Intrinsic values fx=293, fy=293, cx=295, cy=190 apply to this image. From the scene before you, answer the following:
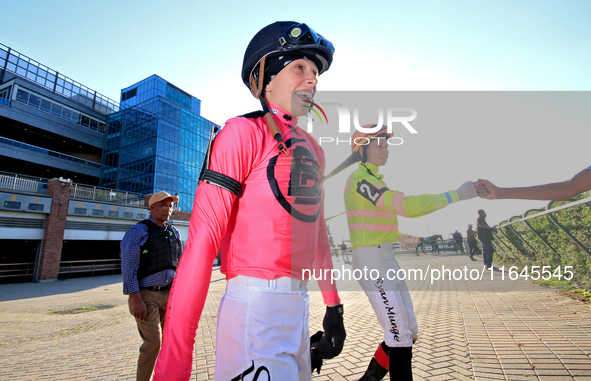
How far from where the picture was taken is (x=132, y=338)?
5.61 meters

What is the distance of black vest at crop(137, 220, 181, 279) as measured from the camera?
3.60 m

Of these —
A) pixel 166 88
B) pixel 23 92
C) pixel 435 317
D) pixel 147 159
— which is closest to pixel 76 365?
pixel 435 317

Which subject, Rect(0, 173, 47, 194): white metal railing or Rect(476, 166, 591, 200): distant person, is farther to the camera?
Rect(0, 173, 47, 194): white metal railing

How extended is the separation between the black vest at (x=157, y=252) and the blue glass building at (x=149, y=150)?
32.9 meters

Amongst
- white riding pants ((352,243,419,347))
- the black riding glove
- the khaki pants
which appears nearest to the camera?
the black riding glove

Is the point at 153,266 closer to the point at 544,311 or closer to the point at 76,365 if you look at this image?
the point at 76,365

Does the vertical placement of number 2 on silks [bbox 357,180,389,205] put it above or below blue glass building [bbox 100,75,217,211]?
below

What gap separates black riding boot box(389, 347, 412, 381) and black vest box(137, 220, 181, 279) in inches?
107

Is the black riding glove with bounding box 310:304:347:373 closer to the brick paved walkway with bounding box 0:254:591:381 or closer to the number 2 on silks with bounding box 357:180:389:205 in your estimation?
the number 2 on silks with bounding box 357:180:389:205

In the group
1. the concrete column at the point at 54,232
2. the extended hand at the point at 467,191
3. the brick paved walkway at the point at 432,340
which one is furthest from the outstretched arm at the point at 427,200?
the concrete column at the point at 54,232

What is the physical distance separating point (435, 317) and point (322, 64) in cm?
572

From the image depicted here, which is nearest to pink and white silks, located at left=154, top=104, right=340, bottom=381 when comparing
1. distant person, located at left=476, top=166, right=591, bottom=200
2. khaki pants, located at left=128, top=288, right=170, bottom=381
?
distant person, located at left=476, top=166, right=591, bottom=200

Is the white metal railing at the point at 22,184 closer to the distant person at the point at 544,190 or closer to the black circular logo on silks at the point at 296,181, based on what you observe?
the black circular logo on silks at the point at 296,181

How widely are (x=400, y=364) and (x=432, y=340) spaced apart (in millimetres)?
2522
